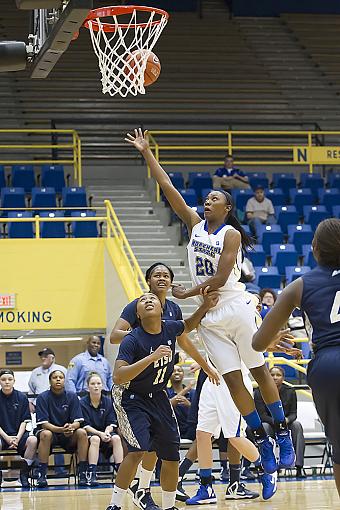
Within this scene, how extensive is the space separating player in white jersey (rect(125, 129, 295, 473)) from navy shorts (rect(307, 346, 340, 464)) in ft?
6.67

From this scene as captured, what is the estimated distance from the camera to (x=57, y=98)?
23.3 m

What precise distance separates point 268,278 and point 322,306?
1103 centimetres

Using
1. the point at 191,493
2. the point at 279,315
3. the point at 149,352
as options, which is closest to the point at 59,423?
the point at 191,493

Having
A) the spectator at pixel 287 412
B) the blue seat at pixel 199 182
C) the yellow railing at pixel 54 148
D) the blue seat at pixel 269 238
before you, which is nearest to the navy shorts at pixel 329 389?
the spectator at pixel 287 412

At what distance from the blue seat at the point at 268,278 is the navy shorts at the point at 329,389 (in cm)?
1090

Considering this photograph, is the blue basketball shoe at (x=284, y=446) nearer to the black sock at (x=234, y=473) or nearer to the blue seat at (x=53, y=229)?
the black sock at (x=234, y=473)

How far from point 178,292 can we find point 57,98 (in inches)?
651

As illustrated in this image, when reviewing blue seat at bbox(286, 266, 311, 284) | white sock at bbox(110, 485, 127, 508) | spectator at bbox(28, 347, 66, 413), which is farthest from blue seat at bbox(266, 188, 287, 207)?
white sock at bbox(110, 485, 127, 508)

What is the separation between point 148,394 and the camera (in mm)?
7824

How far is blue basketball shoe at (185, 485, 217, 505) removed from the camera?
9164 millimetres

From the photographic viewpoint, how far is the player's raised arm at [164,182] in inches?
309

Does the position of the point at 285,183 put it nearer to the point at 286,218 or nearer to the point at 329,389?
the point at 286,218

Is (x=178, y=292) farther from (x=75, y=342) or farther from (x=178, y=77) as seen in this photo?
(x=178, y=77)

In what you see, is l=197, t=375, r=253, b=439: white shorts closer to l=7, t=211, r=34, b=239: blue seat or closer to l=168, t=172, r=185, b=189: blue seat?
l=7, t=211, r=34, b=239: blue seat
